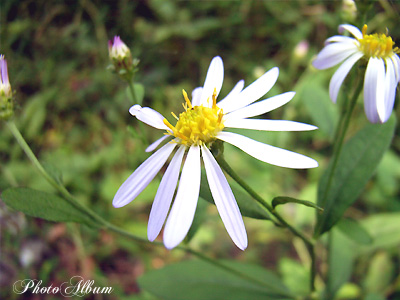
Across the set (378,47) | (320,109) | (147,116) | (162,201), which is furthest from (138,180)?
(320,109)

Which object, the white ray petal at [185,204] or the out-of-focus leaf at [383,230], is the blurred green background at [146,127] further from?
the white ray petal at [185,204]

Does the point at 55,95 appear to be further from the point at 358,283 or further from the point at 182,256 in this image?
the point at 358,283

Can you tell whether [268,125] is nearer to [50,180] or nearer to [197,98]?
[197,98]

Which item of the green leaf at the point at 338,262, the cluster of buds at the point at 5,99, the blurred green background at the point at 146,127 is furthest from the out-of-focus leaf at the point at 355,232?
the cluster of buds at the point at 5,99

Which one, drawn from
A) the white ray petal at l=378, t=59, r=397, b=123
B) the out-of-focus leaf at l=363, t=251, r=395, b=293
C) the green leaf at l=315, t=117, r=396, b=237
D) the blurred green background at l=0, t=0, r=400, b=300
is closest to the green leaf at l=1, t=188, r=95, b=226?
the blurred green background at l=0, t=0, r=400, b=300

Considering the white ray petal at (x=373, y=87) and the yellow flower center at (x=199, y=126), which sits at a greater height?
the white ray petal at (x=373, y=87)
